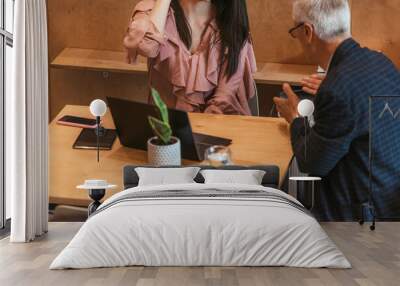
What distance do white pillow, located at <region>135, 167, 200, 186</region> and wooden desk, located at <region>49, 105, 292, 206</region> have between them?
0.11 metres

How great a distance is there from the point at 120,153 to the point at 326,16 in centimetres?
Answer: 234

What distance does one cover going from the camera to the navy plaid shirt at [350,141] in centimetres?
523

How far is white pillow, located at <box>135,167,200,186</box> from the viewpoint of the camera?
537 centimetres

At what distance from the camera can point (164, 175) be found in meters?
5.38

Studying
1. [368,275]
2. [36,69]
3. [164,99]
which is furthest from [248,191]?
[36,69]

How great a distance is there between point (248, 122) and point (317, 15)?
121cm

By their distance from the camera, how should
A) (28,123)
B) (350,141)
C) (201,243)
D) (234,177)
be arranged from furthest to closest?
(234,177), (350,141), (28,123), (201,243)

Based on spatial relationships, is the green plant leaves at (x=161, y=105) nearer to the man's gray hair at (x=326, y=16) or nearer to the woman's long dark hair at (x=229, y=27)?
the woman's long dark hair at (x=229, y=27)

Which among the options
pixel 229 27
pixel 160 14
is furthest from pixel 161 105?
pixel 229 27

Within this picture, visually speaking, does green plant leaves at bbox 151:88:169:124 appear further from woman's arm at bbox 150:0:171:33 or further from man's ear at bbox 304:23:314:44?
man's ear at bbox 304:23:314:44

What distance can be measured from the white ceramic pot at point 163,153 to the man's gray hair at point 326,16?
1.69 metres

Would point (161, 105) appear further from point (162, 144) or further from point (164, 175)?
point (164, 175)

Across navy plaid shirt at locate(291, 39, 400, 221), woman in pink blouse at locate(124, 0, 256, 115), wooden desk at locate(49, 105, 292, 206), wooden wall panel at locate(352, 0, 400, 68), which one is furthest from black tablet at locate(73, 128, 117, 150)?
wooden wall panel at locate(352, 0, 400, 68)

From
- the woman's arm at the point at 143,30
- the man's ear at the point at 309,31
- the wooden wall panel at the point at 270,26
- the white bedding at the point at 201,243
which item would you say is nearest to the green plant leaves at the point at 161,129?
the woman's arm at the point at 143,30
